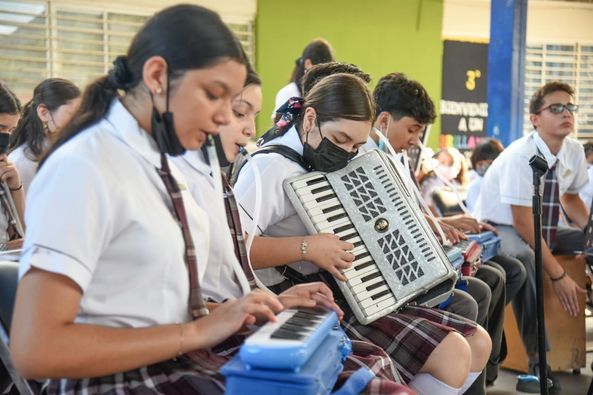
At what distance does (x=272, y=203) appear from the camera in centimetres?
235

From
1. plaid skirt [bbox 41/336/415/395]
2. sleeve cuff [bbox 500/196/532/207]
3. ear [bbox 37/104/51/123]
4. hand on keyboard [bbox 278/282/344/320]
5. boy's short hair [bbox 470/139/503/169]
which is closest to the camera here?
plaid skirt [bbox 41/336/415/395]

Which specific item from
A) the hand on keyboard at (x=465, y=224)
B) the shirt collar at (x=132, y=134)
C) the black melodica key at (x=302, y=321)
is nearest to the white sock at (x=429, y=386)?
the black melodica key at (x=302, y=321)

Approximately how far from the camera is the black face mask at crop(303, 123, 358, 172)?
243 cm

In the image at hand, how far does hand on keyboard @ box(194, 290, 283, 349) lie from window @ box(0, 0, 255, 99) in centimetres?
520

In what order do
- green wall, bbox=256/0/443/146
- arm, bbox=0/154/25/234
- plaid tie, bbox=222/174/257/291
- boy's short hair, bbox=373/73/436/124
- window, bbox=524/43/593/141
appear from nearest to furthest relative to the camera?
plaid tie, bbox=222/174/257/291, arm, bbox=0/154/25/234, boy's short hair, bbox=373/73/436/124, green wall, bbox=256/0/443/146, window, bbox=524/43/593/141

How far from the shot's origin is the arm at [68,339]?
1224 millimetres

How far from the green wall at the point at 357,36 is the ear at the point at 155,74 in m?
5.95

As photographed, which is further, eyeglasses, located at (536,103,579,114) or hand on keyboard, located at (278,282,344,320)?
eyeglasses, located at (536,103,579,114)

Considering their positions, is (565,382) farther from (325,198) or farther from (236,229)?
(236,229)

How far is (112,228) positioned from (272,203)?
1.06 meters

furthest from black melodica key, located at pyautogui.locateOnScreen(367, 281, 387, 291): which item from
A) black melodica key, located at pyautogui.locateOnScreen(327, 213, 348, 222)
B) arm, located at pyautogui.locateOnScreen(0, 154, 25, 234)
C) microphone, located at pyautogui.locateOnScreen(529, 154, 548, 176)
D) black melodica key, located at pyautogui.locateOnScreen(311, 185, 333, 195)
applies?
arm, located at pyautogui.locateOnScreen(0, 154, 25, 234)

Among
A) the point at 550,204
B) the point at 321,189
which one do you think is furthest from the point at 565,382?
the point at 321,189

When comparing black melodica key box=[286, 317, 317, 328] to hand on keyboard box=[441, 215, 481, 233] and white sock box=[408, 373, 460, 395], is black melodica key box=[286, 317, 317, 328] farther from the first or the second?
hand on keyboard box=[441, 215, 481, 233]

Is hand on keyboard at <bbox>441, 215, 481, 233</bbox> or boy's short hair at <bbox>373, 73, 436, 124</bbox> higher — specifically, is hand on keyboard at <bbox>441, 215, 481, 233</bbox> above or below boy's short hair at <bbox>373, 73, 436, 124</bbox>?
below
